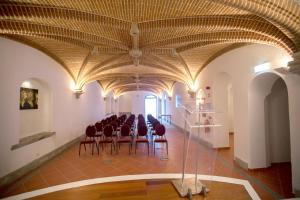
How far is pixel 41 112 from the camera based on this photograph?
5.60 meters

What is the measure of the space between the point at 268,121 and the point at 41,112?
657 centimetres

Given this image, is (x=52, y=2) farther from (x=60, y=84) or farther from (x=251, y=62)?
(x=251, y=62)

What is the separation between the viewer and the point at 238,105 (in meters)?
4.86

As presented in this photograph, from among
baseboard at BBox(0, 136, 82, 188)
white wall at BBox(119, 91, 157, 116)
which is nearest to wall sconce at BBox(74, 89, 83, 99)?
baseboard at BBox(0, 136, 82, 188)

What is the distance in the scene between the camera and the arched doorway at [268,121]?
171 inches

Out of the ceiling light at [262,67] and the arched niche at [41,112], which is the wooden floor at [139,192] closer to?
the ceiling light at [262,67]

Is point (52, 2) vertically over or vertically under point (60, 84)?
over

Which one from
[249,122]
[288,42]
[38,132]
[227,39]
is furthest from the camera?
[38,132]

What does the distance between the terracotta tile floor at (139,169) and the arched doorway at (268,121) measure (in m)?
0.28

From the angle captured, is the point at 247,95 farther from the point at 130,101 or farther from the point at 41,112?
the point at 130,101

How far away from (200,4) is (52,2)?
2.52m

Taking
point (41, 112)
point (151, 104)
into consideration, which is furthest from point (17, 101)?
point (151, 104)

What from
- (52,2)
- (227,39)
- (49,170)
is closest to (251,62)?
(227,39)

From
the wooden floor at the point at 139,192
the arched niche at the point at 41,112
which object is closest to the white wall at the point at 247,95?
the wooden floor at the point at 139,192
